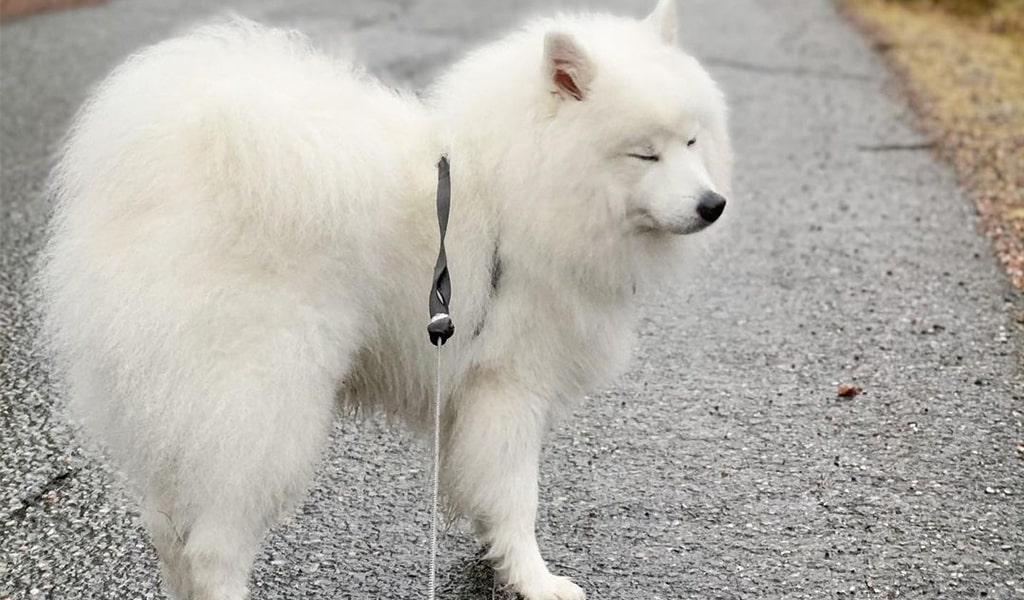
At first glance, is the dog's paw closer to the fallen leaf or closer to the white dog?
the white dog

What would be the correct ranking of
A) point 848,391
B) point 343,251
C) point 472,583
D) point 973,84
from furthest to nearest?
point 973,84 < point 848,391 < point 472,583 < point 343,251

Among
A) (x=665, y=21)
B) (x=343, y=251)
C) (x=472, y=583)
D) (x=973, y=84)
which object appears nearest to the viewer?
(x=343, y=251)

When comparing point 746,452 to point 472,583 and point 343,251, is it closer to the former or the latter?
point 472,583

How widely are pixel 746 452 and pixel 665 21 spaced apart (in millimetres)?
1598

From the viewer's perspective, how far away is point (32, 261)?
540cm

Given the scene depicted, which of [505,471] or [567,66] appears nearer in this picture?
[567,66]

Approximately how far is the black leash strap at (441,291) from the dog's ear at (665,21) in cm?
73

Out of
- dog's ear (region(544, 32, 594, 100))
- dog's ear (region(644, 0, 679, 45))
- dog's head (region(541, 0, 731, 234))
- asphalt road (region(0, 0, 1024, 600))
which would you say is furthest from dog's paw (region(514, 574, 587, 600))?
dog's ear (region(644, 0, 679, 45))

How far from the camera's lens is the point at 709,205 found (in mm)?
2910

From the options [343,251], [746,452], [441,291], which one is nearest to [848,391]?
[746,452]

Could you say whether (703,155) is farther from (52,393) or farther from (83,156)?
(52,393)

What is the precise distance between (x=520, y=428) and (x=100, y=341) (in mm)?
1077

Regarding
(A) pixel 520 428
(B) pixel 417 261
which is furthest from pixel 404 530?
(B) pixel 417 261

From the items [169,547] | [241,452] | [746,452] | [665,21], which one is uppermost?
[665,21]
